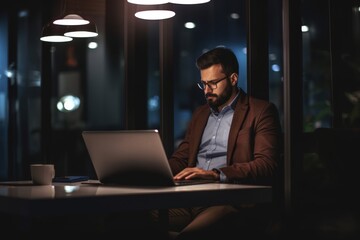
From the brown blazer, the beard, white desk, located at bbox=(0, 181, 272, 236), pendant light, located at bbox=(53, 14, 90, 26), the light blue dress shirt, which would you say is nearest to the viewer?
white desk, located at bbox=(0, 181, 272, 236)

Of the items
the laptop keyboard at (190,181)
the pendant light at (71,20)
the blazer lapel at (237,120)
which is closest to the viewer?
the laptop keyboard at (190,181)

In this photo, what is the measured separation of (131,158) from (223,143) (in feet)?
3.04

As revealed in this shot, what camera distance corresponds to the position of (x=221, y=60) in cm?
379

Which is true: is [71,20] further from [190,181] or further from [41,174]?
[190,181]

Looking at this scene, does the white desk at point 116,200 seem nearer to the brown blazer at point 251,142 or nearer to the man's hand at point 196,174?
the man's hand at point 196,174

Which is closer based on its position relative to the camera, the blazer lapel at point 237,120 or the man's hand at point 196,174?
the man's hand at point 196,174

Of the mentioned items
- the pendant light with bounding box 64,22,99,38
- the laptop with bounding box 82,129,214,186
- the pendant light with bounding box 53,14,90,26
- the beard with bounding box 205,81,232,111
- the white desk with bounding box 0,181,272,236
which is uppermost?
the pendant light with bounding box 53,14,90,26

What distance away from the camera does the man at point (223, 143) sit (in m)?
2.97

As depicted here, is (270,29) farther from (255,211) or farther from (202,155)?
(255,211)

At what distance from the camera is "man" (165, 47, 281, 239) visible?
297 centimetres

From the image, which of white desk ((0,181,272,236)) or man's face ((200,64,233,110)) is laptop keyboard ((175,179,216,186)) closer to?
white desk ((0,181,272,236))

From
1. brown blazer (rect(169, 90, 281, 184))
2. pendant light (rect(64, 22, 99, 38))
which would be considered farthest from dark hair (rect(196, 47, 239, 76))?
pendant light (rect(64, 22, 99, 38))

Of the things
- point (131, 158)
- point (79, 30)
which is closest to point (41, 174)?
point (131, 158)

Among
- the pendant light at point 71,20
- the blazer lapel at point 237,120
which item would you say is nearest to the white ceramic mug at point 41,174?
the blazer lapel at point 237,120
